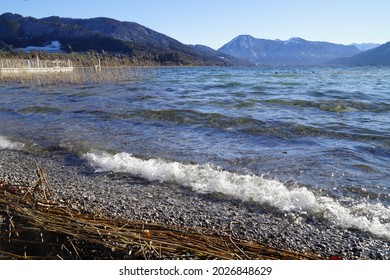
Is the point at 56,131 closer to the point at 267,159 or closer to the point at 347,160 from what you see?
the point at 267,159

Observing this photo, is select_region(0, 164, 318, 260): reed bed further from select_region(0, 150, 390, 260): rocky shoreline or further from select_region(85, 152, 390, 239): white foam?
select_region(85, 152, 390, 239): white foam

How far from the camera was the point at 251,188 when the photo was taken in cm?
550

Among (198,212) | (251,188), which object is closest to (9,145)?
(198,212)

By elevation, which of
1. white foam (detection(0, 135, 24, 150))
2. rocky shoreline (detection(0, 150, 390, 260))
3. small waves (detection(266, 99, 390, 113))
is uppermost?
small waves (detection(266, 99, 390, 113))

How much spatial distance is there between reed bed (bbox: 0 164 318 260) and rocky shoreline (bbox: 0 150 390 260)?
0.39 metres

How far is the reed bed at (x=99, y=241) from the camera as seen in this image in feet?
9.59

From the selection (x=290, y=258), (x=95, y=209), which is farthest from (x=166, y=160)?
(x=290, y=258)

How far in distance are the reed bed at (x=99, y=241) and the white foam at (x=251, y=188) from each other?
Result: 1645mm

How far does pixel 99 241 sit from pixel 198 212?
6.18ft

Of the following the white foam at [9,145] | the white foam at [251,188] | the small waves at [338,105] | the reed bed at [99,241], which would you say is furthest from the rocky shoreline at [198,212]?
the small waves at [338,105]

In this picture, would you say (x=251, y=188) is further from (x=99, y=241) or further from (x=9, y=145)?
(x=9, y=145)

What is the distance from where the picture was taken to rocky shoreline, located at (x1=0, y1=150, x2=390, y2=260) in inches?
150

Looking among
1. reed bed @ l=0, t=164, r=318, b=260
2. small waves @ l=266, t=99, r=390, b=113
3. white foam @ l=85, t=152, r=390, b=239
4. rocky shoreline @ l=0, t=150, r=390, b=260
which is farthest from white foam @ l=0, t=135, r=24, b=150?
small waves @ l=266, t=99, r=390, b=113

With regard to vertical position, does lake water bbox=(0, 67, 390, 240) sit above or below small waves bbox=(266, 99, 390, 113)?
below
